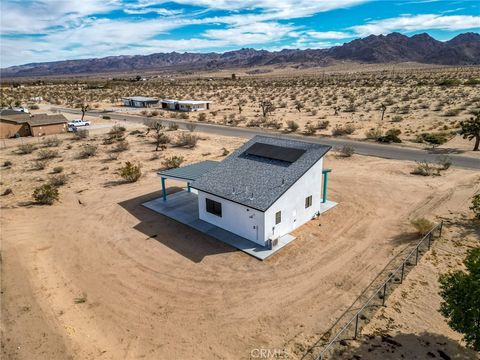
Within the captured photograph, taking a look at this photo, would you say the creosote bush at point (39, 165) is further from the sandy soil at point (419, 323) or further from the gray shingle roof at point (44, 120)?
the sandy soil at point (419, 323)

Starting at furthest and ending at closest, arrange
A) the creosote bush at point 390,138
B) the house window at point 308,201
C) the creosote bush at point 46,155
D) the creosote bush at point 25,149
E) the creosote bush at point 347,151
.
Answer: the creosote bush at point 25,149 → the creosote bush at point 390,138 → the creosote bush at point 46,155 → the creosote bush at point 347,151 → the house window at point 308,201

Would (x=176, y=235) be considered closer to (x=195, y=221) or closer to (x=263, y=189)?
(x=195, y=221)

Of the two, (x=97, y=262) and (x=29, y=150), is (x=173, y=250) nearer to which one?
(x=97, y=262)

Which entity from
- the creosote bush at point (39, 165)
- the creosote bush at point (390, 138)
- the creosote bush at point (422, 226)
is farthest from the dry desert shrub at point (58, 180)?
the creosote bush at point (390, 138)

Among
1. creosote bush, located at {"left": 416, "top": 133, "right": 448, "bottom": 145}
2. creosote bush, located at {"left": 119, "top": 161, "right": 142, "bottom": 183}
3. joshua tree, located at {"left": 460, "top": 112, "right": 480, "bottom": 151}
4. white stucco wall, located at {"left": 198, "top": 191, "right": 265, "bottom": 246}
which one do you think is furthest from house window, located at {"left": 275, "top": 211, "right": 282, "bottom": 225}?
creosote bush, located at {"left": 416, "top": 133, "right": 448, "bottom": 145}

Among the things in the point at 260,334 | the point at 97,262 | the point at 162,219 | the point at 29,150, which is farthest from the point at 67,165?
the point at 260,334

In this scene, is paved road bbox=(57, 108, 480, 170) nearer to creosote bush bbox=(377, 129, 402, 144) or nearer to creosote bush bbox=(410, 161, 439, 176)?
creosote bush bbox=(377, 129, 402, 144)
